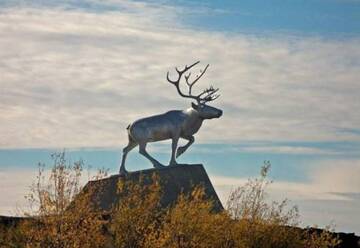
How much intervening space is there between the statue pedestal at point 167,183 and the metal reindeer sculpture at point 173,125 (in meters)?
0.37

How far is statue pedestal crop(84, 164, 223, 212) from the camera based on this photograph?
37.0 metres

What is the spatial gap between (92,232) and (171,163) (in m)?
8.49

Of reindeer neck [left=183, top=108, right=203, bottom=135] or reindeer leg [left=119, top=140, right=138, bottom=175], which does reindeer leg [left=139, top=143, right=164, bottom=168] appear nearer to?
reindeer leg [left=119, top=140, right=138, bottom=175]

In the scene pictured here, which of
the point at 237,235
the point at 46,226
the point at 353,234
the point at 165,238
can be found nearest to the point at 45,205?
the point at 46,226

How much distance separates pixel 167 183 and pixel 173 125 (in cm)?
179

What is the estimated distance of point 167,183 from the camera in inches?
1468

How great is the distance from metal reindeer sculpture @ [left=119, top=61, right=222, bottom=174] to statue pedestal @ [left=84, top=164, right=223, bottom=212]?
1.23 ft

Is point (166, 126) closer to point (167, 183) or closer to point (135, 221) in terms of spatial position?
point (167, 183)

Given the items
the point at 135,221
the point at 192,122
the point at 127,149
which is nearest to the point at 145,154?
the point at 127,149

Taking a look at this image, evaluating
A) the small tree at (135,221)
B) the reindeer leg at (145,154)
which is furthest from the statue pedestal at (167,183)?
the small tree at (135,221)

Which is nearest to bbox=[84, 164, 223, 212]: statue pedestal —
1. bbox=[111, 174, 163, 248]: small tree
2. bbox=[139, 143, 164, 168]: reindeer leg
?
bbox=[139, 143, 164, 168]: reindeer leg

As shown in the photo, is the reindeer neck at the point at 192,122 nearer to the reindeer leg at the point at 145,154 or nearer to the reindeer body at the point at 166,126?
the reindeer body at the point at 166,126

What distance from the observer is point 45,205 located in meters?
30.2

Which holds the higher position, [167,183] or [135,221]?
[167,183]
